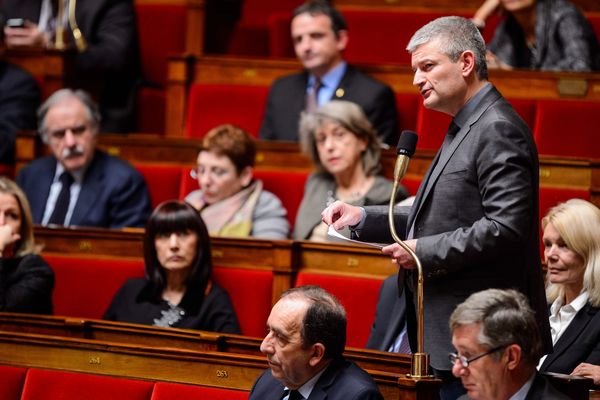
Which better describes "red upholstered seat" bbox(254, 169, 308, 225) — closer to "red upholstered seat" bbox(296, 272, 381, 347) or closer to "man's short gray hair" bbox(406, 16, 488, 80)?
"red upholstered seat" bbox(296, 272, 381, 347)

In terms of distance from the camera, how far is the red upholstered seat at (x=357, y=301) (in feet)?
4.25

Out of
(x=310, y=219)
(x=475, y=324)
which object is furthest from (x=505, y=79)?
(x=475, y=324)

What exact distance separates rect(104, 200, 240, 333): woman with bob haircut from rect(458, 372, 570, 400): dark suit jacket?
0.55 meters

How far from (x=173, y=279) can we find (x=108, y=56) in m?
0.65

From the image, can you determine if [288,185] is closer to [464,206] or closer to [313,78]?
[313,78]

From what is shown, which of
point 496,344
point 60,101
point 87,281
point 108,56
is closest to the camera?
point 496,344

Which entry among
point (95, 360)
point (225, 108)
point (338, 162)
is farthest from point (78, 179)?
point (95, 360)

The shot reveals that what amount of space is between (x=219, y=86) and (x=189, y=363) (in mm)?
838

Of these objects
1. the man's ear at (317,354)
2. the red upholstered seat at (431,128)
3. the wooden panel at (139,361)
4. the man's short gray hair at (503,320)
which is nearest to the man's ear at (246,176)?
the red upholstered seat at (431,128)

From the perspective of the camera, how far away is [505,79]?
63.3 inches

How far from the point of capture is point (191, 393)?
100 centimetres

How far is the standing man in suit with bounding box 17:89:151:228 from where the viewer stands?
1.58 meters

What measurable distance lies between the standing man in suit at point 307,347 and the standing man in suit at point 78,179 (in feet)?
2.22

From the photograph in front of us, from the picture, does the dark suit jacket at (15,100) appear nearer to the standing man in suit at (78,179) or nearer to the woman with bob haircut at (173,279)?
the standing man in suit at (78,179)
